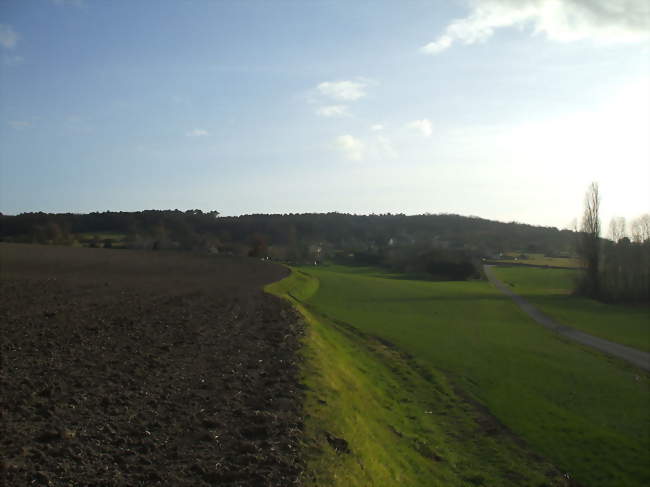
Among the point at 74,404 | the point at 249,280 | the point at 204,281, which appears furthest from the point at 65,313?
the point at 249,280

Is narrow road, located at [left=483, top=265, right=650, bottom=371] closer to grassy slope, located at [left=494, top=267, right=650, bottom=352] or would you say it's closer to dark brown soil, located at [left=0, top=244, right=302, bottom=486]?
grassy slope, located at [left=494, top=267, right=650, bottom=352]

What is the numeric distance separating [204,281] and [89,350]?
27327 millimetres

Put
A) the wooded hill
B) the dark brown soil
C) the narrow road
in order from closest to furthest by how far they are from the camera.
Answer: the dark brown soil < the narrow road < the wooded hill

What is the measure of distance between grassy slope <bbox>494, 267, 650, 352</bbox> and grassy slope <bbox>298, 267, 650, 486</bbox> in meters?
4.45

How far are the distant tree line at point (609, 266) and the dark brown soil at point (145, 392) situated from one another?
53494 mm

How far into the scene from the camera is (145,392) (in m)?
11.8

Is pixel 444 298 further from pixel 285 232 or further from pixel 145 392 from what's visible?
pixel 285 232

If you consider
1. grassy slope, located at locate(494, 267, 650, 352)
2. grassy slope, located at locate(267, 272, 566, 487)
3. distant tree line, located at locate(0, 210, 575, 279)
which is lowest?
grassy slope, located at locate(494, 267, 650, 352)

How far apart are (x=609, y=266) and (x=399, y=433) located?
2497 inches

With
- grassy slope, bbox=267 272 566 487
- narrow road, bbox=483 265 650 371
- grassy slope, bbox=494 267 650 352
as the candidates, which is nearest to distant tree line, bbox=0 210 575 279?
grassy slope, bbox=494 267 650 352

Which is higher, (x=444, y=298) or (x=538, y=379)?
(x=444, y=298)

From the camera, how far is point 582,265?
68.1 m

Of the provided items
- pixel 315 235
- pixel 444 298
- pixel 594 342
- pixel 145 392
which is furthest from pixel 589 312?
pixel 315 235

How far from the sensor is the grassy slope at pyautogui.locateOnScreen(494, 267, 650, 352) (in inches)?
1476
